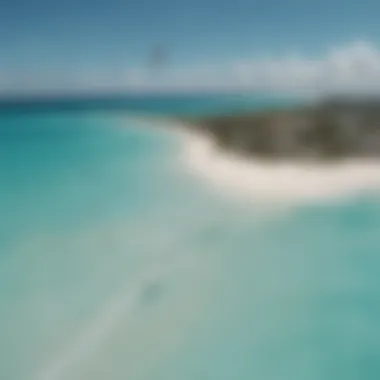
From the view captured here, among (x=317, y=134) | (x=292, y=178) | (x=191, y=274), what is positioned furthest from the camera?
(x=317, y=134)

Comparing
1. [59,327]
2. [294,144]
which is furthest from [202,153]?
[59,327]

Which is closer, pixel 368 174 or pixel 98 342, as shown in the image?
pixel 98 342

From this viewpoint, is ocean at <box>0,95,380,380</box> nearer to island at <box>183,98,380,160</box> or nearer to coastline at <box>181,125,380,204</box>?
coastline at <box>181,125,380,204</box>

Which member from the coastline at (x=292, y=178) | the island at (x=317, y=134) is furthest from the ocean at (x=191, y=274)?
the island at (x=317, y=134)

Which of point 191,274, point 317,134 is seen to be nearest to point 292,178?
point 317,134

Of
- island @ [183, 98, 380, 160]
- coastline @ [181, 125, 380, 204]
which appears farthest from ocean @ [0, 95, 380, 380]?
island @ [183, 98, 380, 160]

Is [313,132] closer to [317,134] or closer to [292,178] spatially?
[317,134]

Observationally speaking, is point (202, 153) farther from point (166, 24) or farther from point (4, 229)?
point (4, 229)
